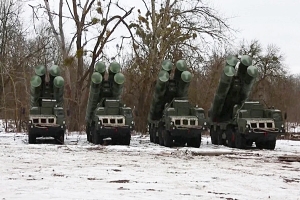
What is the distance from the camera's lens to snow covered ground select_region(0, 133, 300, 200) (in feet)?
30.7

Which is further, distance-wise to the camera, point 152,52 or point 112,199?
point 152,52

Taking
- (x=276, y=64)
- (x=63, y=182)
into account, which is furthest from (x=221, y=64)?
(x=63, y=182)

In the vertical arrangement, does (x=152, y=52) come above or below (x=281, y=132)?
above

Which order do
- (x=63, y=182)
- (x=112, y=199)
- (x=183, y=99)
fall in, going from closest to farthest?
(x=112, y=199) < (x=63, y=182) < (x=183, y=99)

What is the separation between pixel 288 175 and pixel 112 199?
6025mm

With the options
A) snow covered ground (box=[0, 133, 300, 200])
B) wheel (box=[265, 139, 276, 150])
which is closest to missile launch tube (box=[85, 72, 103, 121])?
snow covered ground (box=[0, 133, 300, 200])

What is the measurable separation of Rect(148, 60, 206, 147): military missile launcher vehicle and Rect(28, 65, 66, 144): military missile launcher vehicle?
14.3 feet

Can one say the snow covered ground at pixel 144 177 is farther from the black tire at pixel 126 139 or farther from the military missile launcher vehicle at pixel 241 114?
the black tire at pixel 126 139

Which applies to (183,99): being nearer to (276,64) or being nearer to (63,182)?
(63,182)

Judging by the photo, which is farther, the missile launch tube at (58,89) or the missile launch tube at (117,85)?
the missile launch tube at (117,85)

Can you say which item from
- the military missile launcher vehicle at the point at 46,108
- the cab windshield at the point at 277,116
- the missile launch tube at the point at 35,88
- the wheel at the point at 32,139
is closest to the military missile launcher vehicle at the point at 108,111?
the military missile launcher vehicle at the point at 46,108

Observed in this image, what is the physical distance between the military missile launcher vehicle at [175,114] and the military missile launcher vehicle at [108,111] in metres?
1.68

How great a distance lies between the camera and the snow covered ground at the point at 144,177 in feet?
30.7

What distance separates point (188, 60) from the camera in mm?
33844
